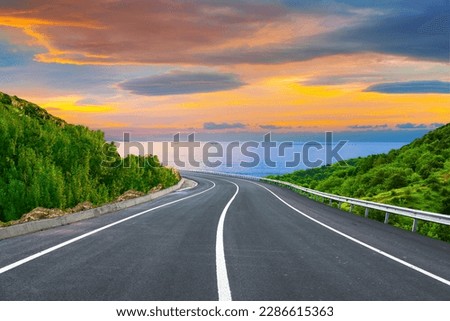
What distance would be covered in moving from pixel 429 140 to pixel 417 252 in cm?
5631

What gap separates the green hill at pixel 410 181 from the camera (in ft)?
93.1

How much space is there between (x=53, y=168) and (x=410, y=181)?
29680 mm

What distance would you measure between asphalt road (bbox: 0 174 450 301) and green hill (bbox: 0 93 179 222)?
7527mm

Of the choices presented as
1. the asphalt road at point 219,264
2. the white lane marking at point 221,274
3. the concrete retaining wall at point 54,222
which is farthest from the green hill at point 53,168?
the white lane marking at point 221,274

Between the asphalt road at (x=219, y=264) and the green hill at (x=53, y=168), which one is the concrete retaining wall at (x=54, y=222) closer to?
the asphalt road at (x=219, y=264)

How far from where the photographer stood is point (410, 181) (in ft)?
136

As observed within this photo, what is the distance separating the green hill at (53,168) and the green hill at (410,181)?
49.7ft

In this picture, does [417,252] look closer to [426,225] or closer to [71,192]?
[426,225]

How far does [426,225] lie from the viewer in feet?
70.6

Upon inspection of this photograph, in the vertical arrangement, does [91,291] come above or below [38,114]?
A: below

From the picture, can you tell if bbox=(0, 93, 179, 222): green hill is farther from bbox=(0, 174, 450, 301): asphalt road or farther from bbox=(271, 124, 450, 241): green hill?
bbox=(271, 124, 450, 241): green hill

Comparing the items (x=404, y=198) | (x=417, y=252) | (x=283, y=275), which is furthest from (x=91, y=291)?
(x=404, y=198)
